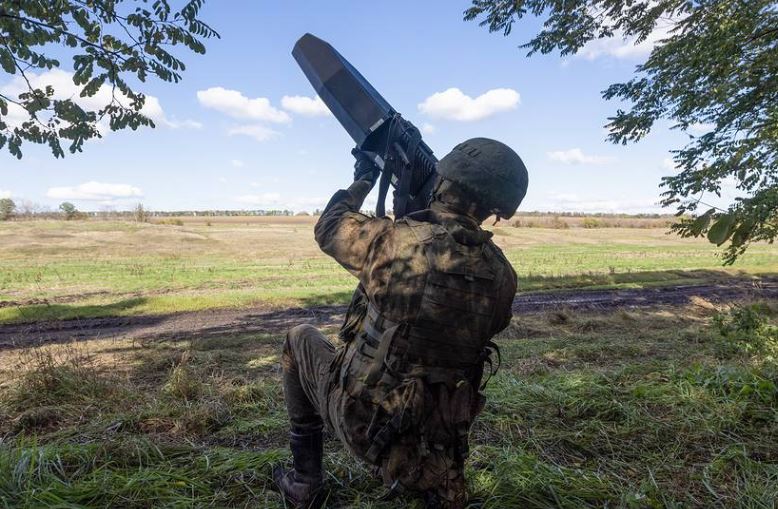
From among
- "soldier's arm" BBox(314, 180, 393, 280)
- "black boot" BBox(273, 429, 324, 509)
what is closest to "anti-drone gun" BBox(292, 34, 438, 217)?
"soldier's arm" BBox(314, 180, 393, 280)

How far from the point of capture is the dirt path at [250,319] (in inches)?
389

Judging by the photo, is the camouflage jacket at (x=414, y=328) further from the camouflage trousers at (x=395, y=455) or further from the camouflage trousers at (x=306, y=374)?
the camouflage trousers at (x=306, y=374)

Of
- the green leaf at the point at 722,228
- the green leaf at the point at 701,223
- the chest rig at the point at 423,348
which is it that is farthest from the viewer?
the green leaf at the point at 701,223

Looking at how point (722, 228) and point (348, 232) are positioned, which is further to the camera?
point (722, 228)

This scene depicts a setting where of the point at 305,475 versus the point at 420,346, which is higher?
the point at 420,346

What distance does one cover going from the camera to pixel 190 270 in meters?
21.7

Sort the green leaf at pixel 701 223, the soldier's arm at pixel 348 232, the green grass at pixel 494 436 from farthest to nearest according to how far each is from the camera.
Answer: the green leaf at pixel 701 223 < the green grass at pixel 494 436 < the soldier's arm at pixel 348 232

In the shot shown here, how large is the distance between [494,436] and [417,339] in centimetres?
203

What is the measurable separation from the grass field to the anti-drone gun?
10.9 m

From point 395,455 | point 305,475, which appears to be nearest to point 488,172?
point 395,455

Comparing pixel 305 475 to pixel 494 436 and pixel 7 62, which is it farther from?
pixel 7 62

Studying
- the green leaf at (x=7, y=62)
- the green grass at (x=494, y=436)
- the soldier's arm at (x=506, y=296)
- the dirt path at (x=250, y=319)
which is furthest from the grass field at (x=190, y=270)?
Answer: the soldier's arm at (x=506, y=296)

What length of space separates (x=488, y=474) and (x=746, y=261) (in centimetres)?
3108

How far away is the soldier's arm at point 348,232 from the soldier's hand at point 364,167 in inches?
17.8
